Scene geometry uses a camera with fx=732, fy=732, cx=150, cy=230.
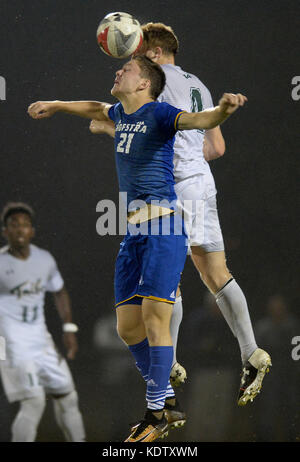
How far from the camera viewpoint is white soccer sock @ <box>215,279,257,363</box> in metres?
3.50

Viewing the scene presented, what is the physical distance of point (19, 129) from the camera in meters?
3.88

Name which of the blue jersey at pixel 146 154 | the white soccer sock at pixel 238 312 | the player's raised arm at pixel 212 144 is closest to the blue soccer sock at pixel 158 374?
the white soccer sock at pixel 238 312

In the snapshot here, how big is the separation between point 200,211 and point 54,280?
935 millimetres

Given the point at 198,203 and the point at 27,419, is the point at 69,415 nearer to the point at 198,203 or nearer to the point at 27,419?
the point at 27,419

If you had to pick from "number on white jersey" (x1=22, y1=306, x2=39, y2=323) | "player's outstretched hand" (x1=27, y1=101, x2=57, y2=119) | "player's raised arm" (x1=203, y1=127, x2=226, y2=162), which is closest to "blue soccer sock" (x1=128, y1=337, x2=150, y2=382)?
"number on white jersey" (x1=22, y1=306, x2=39, y2=323)

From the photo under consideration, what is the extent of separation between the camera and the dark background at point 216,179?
3.88 meters

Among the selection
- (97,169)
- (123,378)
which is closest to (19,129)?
(97,169)

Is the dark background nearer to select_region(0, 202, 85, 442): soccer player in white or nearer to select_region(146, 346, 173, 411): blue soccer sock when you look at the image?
select_region(0, 202, 85, 442): soccer player in white

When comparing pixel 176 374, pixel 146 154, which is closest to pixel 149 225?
pixel 146 154

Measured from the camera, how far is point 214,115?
2.78 m

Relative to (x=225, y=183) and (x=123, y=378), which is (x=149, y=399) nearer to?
(x=123, y=378)

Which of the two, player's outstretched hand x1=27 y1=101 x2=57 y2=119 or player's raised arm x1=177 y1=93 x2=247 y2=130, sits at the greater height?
player's outstretched hand x1=27 y1=101 x2=57 y2=119

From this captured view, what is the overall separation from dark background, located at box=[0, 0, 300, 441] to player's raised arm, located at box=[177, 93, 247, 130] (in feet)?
3.57
